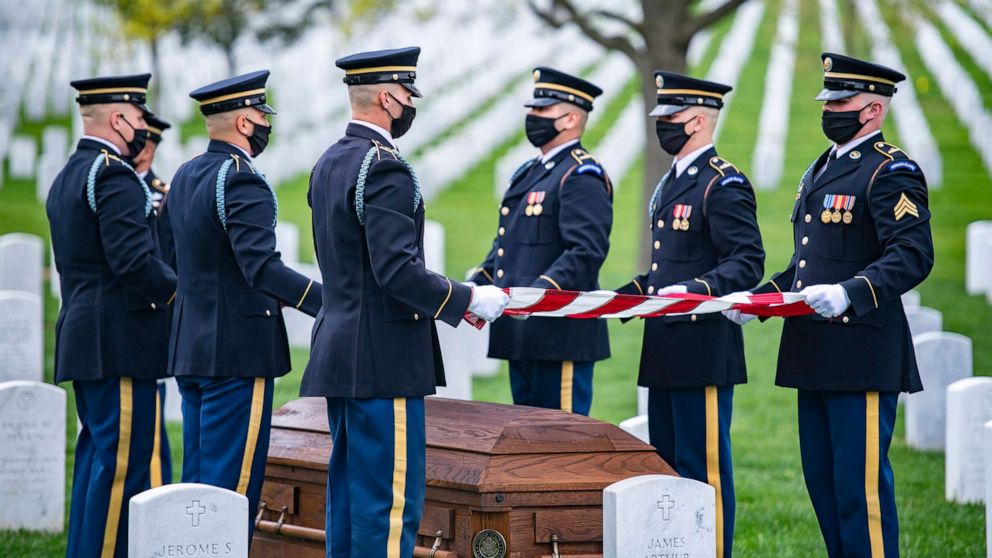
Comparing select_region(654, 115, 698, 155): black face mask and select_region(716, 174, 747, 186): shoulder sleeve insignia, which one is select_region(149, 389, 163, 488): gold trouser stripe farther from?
select_region(716, 174, 747, 186): shoulder sleeve insignia

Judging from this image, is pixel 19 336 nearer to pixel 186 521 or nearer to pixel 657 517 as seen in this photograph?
pixel 186 521

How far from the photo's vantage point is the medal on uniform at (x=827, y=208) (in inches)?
228

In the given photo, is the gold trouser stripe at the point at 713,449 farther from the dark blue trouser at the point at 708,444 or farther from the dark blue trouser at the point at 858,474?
the dark blue trouser at the point at 858,474

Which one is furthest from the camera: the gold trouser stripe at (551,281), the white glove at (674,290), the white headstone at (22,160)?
the white headstone at (22,160)

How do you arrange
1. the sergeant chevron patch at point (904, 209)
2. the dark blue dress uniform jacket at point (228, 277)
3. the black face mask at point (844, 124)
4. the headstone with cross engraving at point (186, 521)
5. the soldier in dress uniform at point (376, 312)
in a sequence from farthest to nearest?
the dark blue dress uniform jacket at point (228, 277), the black face mask at point (844, 124), the sergeant chevron patch at point (904, 209), the soldier in dress uniform at point (376, 312), the headstone with cross engraving at point (186, 521)

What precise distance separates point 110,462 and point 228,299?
0.97 metres

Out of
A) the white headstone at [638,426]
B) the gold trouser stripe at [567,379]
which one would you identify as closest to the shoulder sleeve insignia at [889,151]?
the gold trouser stripe at [567,379]

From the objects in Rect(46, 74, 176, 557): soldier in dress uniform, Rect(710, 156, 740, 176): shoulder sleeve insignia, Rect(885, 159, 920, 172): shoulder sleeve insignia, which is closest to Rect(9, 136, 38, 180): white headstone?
Rect(46, 74, 176, 557): soldier in dress uniform

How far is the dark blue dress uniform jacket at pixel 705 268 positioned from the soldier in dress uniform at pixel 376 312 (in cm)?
120

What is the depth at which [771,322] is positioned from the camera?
14.9 meters

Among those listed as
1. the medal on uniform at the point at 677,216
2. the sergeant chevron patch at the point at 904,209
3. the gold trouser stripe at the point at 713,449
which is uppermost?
the medal on uniform at the point at 677,216

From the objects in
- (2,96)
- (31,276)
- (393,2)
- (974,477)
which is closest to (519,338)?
(974,477)

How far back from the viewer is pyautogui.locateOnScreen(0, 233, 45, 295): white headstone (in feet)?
43.7

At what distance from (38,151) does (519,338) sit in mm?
20759
